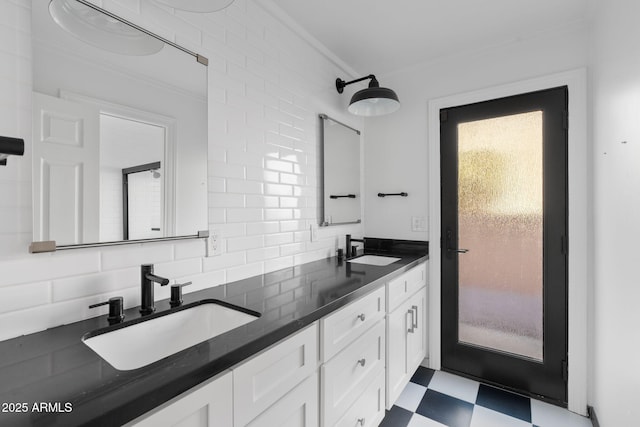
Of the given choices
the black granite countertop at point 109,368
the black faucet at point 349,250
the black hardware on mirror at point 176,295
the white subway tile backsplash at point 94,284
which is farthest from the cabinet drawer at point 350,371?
the white subway tile backsplash at point 94,284

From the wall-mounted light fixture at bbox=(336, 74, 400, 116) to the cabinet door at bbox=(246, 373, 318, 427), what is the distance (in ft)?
5.21

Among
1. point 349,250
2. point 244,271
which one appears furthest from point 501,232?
point 244,271

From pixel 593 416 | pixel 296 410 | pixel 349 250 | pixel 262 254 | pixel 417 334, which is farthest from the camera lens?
pixel 349 250

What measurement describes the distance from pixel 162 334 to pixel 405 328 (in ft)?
5.00

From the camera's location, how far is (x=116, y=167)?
1127 mm

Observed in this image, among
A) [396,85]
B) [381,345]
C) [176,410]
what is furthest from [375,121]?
[176,410]

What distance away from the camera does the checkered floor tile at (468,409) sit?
1842mm

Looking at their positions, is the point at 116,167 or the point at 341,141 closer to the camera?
the point at 116,167

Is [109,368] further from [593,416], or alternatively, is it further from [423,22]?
[593,416]

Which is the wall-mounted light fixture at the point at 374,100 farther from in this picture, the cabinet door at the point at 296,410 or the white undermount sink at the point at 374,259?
the cabinet door at the point at 296,410

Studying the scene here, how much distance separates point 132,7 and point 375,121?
2022 millimetres

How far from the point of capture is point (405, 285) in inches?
79.4

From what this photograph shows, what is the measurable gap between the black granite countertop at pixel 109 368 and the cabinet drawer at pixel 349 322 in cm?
7

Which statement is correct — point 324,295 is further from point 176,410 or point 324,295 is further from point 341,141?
point 341,141
